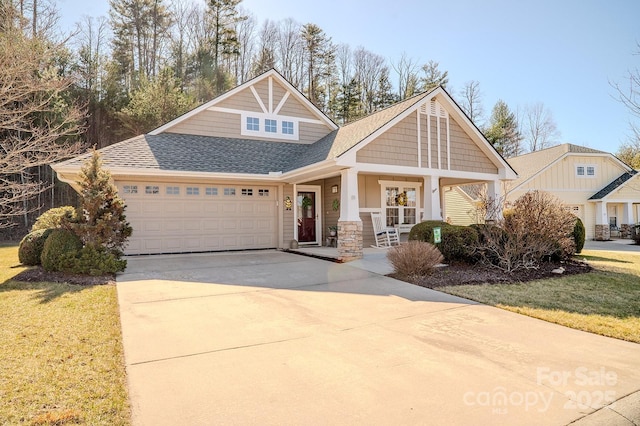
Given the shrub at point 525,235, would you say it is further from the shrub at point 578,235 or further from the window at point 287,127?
the window at point 287,127

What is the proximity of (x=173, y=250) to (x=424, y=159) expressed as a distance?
8294mm

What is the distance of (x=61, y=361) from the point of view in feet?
10.9

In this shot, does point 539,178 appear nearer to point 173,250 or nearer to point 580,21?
point 580,21

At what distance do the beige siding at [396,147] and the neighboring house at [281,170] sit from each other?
0.10 ft

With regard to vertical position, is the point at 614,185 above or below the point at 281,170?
below

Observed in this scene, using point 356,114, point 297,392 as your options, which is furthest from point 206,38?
point 297,392

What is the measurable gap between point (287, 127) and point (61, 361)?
477 inches

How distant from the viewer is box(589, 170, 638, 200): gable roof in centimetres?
1941

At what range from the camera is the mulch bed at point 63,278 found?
683 cm

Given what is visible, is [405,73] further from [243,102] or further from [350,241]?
[350,241]

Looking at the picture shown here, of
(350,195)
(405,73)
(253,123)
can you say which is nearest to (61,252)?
(350,195)

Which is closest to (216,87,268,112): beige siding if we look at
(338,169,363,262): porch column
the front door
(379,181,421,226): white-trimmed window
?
the front door

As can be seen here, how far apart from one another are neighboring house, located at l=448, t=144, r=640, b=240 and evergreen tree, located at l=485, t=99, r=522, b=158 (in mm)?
8215

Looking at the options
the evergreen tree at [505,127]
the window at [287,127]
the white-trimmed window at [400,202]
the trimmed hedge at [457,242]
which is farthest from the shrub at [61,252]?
the evergreen tree at [505,127]
